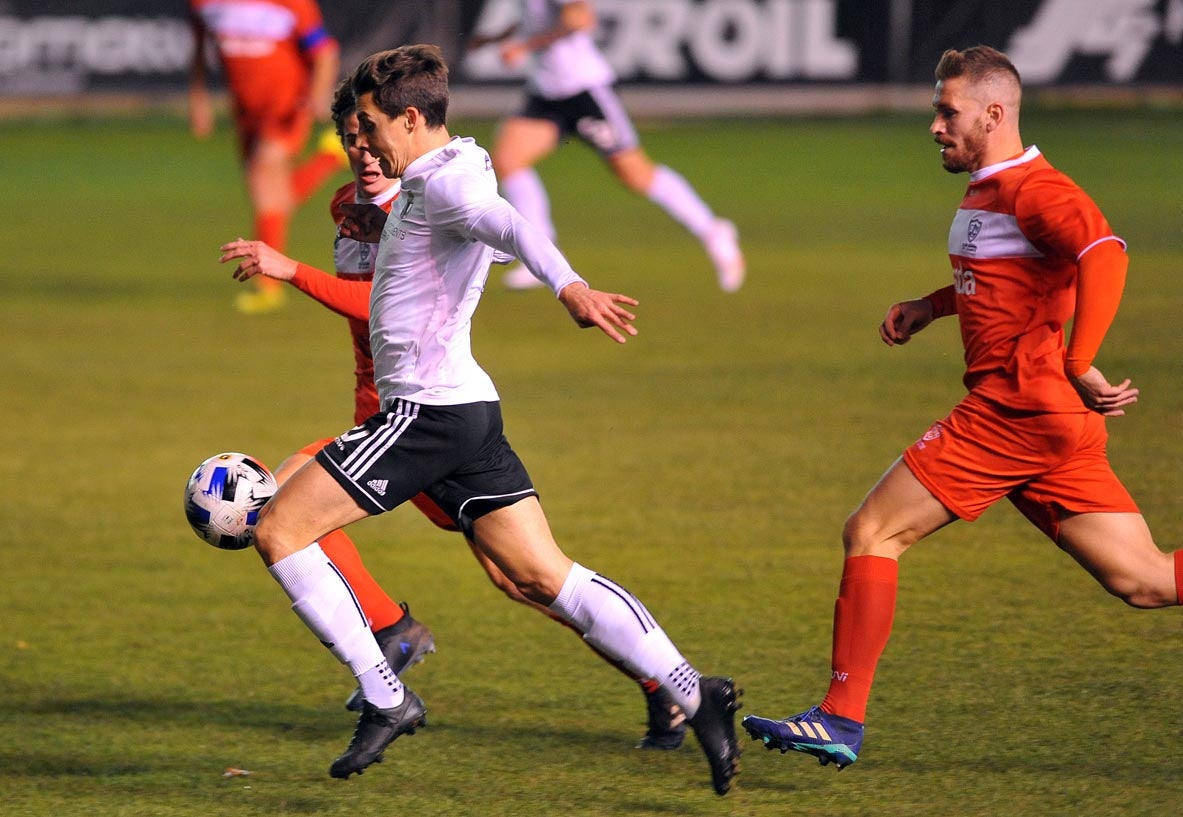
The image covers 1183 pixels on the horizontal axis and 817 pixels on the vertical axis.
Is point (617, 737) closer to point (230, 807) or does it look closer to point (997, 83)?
point (230, 807)

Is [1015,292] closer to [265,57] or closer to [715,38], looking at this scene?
[265,57]

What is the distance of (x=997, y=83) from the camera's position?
4.32 m

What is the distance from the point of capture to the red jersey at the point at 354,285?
180 inches

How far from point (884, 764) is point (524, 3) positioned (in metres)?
9.58

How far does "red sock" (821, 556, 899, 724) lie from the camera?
4312 millimetres

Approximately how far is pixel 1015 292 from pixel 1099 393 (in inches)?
13.2

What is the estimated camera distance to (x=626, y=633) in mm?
4230

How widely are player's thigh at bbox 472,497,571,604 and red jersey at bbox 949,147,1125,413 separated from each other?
114 centimetres

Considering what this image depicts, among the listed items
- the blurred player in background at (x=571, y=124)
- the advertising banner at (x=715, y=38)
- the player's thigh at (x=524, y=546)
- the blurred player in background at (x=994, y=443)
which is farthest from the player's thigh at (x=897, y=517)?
the advertising banner at (x=715, y=38)

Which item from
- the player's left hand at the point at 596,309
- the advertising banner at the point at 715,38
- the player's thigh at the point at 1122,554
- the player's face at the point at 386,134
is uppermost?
the player's face at the point at 386,134

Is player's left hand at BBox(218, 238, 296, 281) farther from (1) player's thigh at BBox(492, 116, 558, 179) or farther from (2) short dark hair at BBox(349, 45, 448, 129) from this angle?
(1) player's thigh at BBox(492, 116, 558, 179)

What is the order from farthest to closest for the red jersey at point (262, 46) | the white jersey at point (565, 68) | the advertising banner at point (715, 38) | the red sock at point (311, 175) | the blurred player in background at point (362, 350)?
the advertising banner at point (715, 38) < the red jersey at point (262, 46) < the white jersey at point (565, 68) < the red sock at point (311, 175) < the blurred player in background at point (362, 350)

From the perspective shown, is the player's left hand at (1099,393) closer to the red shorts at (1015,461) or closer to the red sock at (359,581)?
the red shorts at (1015,461)

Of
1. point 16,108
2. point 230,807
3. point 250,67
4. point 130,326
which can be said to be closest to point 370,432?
point 230,807
